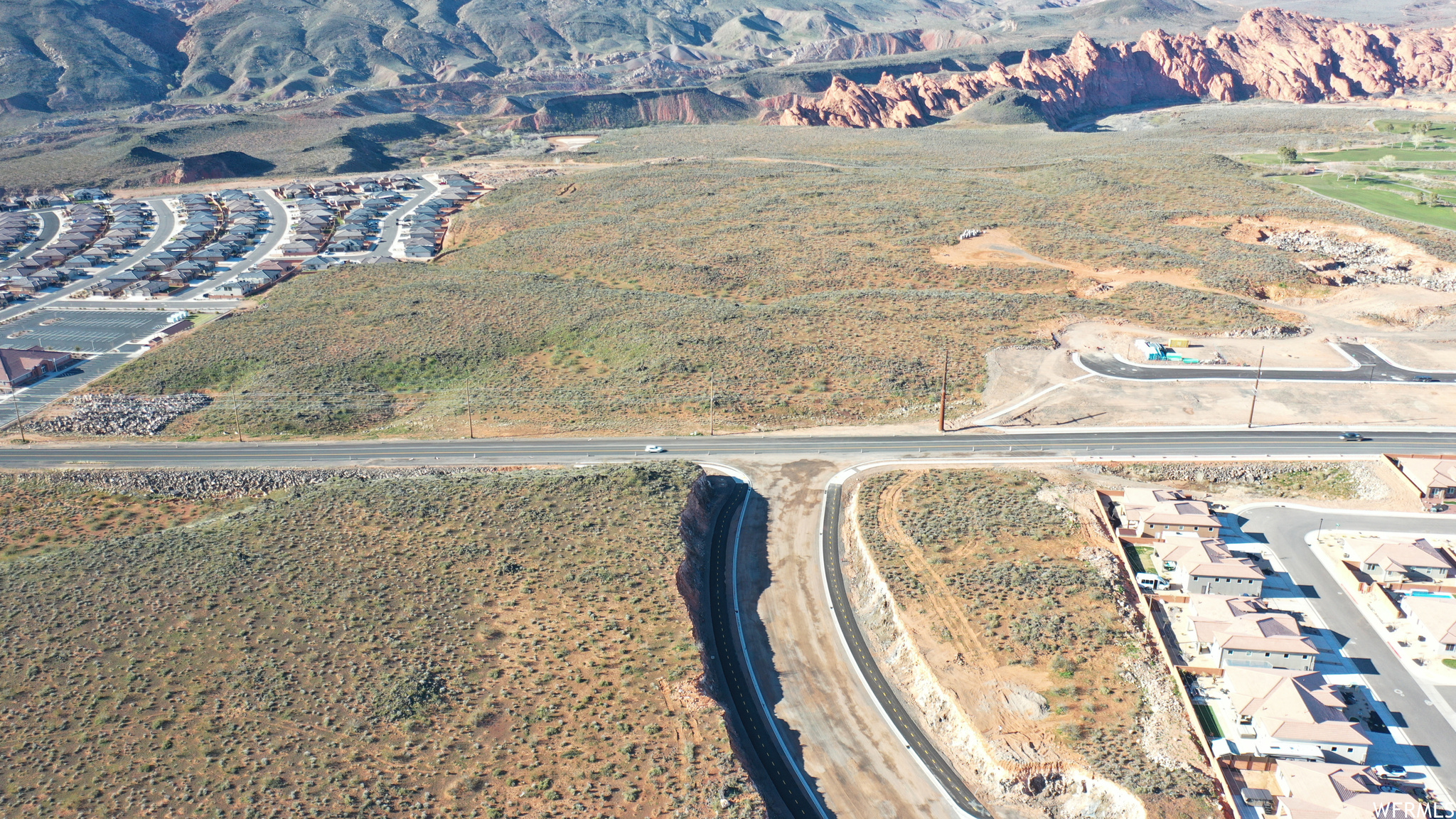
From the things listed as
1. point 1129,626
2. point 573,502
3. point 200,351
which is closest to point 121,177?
point 200,351

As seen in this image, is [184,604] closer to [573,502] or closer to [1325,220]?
[573,502]

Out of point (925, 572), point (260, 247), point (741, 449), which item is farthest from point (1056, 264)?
point (260, 247)

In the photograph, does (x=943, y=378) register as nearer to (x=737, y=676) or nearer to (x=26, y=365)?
(x=737, y=676)

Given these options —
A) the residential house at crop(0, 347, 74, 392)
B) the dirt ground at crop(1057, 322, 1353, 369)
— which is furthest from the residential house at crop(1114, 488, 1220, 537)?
the residential house at crop(0, 347, 74, 392)

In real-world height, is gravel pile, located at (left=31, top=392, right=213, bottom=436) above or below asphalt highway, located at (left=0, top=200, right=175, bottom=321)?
below

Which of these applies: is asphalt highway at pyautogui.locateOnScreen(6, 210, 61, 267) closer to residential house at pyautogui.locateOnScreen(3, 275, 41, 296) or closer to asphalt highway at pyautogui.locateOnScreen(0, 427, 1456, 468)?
residential house at pyautogui.locateOnScreen(3, 275, 41, 296)

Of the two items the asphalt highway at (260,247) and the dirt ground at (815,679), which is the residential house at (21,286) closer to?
the asphalt highway at (260,247)

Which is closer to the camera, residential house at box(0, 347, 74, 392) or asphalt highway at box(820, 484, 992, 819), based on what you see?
asphalt highway at box(820, 484, 992, 819)

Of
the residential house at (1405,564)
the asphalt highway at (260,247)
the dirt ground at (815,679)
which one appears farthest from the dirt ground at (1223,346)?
the asphalt highway at (260,247)
